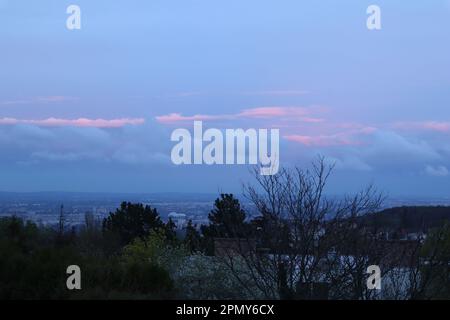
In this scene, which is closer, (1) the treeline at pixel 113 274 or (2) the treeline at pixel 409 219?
(1) the treeline at pixel 113 274

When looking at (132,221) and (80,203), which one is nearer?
(80,203)

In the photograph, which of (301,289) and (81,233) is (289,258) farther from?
(81,233)

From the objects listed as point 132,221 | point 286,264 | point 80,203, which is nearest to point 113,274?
point 286,264

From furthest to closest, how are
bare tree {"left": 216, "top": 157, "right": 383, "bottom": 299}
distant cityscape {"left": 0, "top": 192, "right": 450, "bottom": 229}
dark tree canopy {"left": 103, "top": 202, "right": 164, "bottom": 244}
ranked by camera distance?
1. dark tree canopy {"left": 103, "top": 202, "right": 164, "bottom": 244}
2. distant cityscape {"left": 0, "top": 192, "right": 450, "bottom": 229}
3. bare tree {"left": 216, "top": 157, "right": 383, "bottom": 299}

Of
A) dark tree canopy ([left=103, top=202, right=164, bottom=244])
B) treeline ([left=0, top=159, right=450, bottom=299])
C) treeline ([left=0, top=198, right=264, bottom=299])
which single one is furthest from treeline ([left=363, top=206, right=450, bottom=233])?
dark tree canopy ([left=103, top=202, right=164, bottom=244])

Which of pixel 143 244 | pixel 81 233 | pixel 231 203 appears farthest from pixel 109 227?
pixel 231 203

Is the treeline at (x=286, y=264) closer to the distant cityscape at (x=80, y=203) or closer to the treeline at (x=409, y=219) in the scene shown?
the treeline at (x=409, y=219)

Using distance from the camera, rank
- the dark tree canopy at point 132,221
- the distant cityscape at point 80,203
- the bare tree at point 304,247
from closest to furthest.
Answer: the bare tree at point 304,247, the distant cityscape at point 80,203, the dark tree canopy at point 132,221

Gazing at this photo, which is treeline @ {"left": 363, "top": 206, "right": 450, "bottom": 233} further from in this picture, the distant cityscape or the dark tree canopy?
the dark tree canopy

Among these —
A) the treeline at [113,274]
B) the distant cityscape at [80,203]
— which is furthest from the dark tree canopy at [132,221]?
the treeline at [113,274]

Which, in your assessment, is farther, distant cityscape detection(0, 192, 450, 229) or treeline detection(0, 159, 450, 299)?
distant cityscape detection(0, 192, 450, 229)

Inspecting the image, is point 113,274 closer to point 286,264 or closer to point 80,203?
point 286,264

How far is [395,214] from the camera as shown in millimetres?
14219
